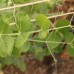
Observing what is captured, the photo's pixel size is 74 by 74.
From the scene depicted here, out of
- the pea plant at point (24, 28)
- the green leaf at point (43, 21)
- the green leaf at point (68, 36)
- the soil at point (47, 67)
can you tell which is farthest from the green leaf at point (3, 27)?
the soil at point (47, 67)

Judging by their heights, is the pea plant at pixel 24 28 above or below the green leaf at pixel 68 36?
above

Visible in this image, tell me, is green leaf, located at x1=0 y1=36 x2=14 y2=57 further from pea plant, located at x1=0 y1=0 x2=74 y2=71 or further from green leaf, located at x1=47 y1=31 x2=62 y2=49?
green leaf, located at x1=47 y1=31 x2=62 y2=49

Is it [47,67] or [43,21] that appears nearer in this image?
[43,21]

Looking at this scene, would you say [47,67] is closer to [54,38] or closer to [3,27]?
[54,38]

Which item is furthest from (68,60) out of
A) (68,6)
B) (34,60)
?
(68,6)

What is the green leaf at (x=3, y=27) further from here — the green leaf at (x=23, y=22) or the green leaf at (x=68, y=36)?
the green leaf at (x=68, y=36)

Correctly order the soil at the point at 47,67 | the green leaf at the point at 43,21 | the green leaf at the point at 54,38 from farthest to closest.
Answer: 1. the soil at the point at 47,67
2. the green leaf at the point at 54,38
3. the green leaf at the point at 43,21

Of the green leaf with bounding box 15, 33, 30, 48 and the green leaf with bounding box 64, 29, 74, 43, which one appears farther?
the green leaf with bounding box 64, 29, 74, 43

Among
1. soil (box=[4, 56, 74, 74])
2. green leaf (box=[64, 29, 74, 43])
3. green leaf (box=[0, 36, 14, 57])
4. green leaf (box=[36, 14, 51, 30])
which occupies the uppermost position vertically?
green leaf (box=[36, 14, 51, 30])

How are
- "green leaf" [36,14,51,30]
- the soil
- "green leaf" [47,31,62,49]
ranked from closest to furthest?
"green leaf" [36,14,51,30] → "green leaf" [47,31,62,49] → the soil

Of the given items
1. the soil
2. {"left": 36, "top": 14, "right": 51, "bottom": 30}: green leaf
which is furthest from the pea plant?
the soil

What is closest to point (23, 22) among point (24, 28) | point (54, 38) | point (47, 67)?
point (24, 28)
